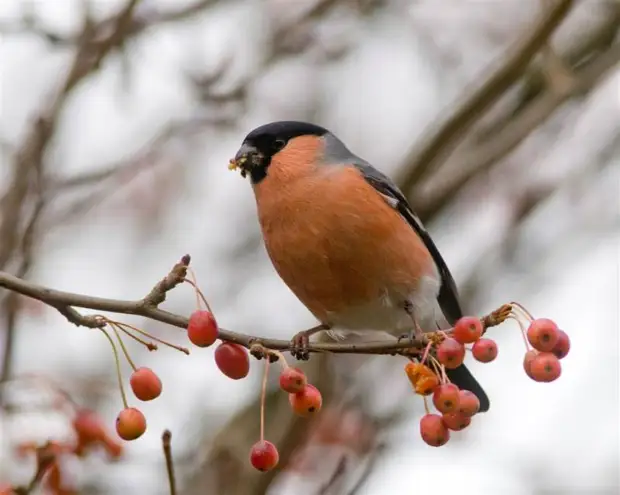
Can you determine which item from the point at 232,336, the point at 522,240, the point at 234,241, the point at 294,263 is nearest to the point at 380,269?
the point at 294,263

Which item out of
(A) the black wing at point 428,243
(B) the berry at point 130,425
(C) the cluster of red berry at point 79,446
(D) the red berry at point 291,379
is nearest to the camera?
(B) the berry at point 130,425

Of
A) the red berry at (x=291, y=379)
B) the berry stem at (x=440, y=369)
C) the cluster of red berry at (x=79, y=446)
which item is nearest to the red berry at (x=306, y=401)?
the red berry at (x=291, y=379)

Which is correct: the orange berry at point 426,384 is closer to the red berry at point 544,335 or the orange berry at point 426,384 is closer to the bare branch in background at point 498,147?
the red berry at point 544,335

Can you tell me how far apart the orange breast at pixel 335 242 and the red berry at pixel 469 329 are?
1.01m

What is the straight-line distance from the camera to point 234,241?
20.4 ft

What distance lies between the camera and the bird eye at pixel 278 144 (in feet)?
12.3

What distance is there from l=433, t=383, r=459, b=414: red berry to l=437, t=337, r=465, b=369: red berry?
0.23 feet

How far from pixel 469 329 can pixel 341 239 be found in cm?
106

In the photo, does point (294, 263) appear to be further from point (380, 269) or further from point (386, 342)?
point (386, 342)

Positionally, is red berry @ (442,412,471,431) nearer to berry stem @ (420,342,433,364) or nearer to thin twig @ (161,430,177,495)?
berry stem @ (420,342,433,364)

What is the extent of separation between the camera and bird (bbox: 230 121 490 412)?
3.36 meters

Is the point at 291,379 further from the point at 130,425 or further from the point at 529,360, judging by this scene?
the point at 529,360

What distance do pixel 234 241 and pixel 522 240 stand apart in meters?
2.05

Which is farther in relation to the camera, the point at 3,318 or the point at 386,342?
the point at 3,318
